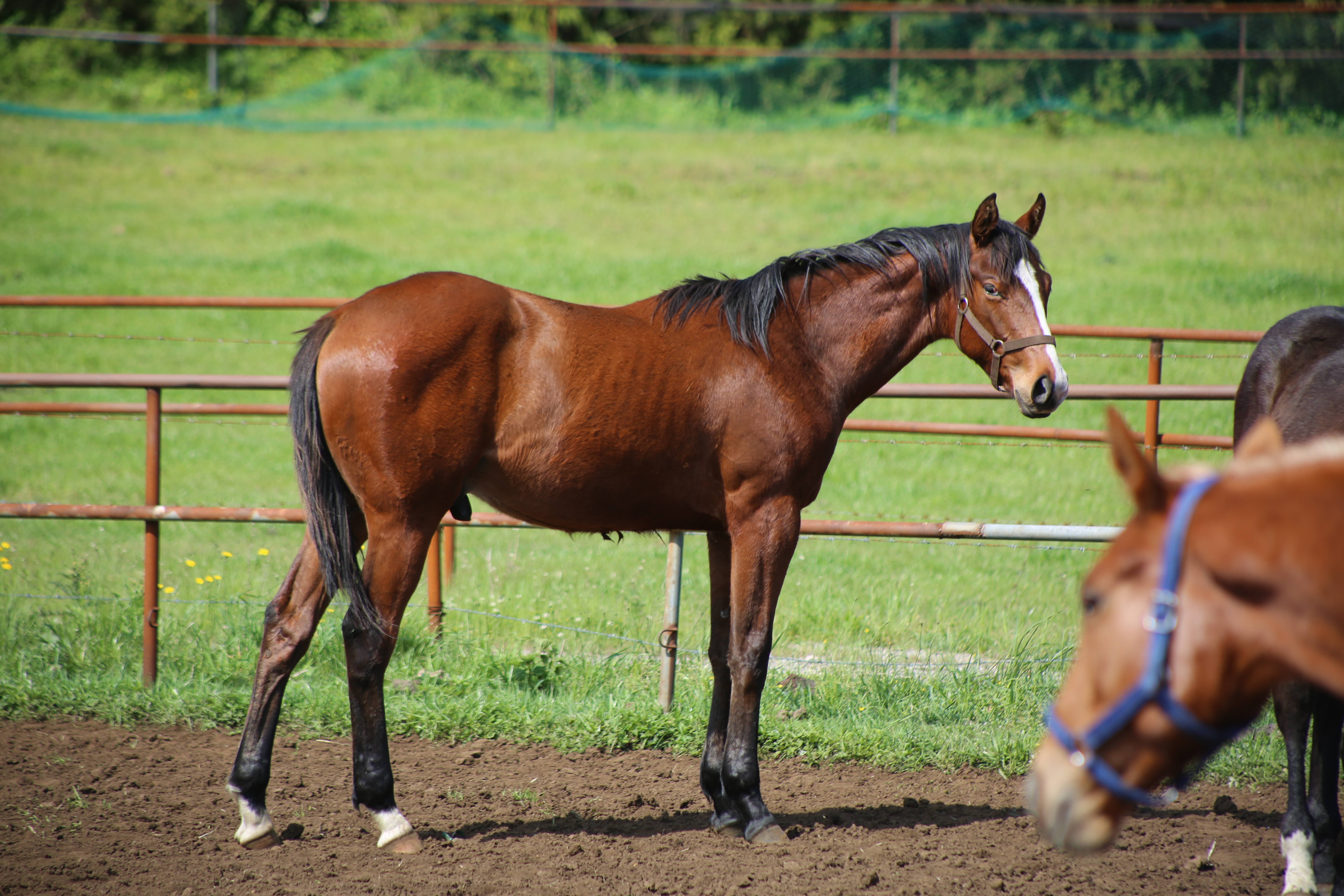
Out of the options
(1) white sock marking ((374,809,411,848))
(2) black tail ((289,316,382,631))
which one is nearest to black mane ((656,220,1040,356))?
(2) black tail ((289,316,382,631))

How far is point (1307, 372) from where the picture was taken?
11.2 ft

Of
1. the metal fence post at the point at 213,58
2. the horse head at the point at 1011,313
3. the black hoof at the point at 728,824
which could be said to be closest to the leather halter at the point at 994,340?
the horse head at the point at 1011,313

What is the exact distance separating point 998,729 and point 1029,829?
0.69m

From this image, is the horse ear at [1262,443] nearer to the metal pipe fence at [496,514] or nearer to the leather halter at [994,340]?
the leather halter at [994,340]

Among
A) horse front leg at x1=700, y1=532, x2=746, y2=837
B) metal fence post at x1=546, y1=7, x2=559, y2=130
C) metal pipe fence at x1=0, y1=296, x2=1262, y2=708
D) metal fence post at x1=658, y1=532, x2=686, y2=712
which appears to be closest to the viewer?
horse front leg at x1=700, y1=532, x2=746, y2=837

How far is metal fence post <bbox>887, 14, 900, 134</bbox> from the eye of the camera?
16.6m

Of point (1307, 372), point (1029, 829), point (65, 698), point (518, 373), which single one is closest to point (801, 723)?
point (1029, 829)

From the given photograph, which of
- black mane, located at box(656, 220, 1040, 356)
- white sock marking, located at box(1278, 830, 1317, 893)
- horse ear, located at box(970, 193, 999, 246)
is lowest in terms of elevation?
white sock marking, located at box(1278, 830, 1317, 893)

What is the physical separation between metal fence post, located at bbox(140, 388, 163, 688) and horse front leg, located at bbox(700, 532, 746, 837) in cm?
243

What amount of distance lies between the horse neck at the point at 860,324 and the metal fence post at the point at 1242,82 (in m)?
13.6

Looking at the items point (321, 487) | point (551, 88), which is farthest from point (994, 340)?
point (551, 88)

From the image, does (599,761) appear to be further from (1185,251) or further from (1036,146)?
(1036,146)

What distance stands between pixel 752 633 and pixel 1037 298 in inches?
58.6

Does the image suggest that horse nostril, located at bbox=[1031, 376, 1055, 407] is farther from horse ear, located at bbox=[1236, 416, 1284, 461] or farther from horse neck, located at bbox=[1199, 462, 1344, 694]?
horse neck, located at bbox=[1199, 462, 1344, 694]
